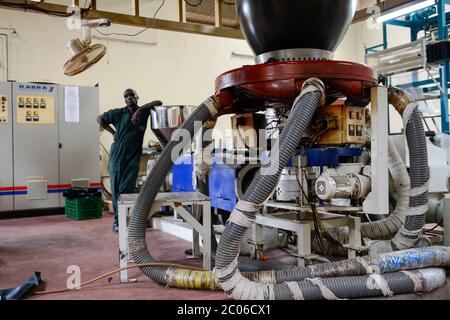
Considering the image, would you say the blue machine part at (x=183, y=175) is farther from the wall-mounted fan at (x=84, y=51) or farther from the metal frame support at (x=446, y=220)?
the metal frame support at (x=446, y=220)

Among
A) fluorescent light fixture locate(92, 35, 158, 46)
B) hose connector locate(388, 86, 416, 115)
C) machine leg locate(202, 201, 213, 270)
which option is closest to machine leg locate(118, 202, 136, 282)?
machine leg locate(202, 201, 213, 270)

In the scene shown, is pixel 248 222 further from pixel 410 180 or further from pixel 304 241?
pixel 410 180

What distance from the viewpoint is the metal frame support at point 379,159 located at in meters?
2.04

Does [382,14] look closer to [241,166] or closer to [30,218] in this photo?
[241,166]

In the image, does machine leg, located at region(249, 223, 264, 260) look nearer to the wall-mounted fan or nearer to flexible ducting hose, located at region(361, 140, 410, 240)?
flexible ducting hose, located at region(361, 140, 410, 240)

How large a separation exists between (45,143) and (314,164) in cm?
395

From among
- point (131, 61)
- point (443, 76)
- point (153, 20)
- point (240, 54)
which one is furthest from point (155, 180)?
point (240, 54)

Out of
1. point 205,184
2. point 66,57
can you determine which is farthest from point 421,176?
point 66,57

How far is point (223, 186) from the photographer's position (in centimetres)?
Answer: 291

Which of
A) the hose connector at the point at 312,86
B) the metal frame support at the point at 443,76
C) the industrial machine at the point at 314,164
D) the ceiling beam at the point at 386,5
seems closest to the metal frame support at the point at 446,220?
the industrial machine at the point at 314,164

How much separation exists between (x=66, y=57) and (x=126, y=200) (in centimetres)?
413

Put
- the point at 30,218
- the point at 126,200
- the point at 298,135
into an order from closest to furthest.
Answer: the point at 298,135
the point at 126,200
the point at 30,218

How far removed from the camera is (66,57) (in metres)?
5.66

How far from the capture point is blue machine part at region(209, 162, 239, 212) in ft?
9.07
